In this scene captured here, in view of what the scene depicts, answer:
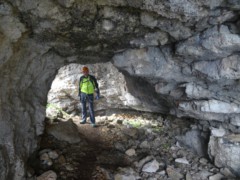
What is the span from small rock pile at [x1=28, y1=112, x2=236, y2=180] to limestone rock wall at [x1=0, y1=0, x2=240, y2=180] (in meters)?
0.89

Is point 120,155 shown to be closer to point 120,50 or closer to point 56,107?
point 120,50

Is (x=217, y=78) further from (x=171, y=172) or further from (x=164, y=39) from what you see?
(x=171, y=172)

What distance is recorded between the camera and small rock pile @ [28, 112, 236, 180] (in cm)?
677

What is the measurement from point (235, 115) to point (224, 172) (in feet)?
5.46

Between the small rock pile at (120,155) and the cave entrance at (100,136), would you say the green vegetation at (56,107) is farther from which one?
the small rock pile at (120,155)

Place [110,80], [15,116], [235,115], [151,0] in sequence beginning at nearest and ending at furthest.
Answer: [151,0] → [15,116] → [235,115] → [110,80]

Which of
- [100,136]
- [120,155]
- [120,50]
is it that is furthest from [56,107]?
[120,50]

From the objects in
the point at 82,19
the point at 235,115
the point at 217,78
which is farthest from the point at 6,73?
the point at 235,115

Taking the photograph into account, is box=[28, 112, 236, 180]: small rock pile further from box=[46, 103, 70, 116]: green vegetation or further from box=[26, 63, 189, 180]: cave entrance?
box=[46, 103, 70, 116]: green vegetation

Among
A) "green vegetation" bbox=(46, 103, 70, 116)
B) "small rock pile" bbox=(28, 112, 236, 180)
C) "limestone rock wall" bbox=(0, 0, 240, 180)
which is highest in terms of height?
"limestone rock wall" bbox=(0, 0, 240, 180)

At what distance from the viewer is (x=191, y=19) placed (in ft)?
17.3

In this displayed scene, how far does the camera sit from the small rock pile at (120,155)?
6.77m

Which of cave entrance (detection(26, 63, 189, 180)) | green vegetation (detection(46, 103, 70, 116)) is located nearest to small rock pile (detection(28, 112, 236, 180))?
cave entrance (detection(26, 63, 189, 180))

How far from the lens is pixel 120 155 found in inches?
308
